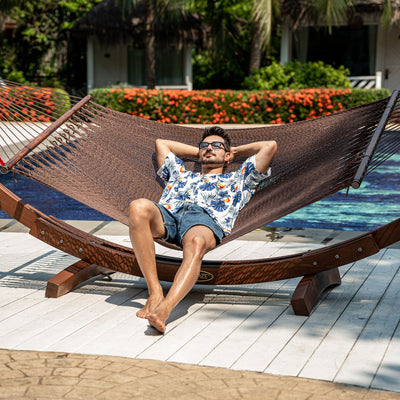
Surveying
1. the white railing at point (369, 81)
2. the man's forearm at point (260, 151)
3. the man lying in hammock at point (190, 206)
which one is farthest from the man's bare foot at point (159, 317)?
the white railing at point (369, 81)

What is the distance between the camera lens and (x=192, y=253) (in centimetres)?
306

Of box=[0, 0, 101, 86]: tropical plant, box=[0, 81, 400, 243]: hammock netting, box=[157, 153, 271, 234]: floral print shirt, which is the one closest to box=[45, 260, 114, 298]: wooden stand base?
box=[0, 81, 400, 243]: hammock netting

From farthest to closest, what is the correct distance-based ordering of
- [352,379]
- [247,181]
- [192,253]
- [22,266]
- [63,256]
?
[63,256], [22,266], [247,181], [192,253], [352,379]

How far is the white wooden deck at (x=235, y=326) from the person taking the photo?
2.55 m

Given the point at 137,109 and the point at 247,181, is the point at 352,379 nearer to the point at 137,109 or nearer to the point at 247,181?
the point at 247,181

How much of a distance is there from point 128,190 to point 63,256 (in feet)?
2.90

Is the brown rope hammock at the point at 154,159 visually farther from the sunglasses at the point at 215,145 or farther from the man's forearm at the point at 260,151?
the sunglasses at the point at 215,145

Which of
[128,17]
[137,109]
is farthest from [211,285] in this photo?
[128,17]

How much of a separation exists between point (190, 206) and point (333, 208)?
14.3 feet

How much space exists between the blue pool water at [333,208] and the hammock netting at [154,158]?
9.73ft

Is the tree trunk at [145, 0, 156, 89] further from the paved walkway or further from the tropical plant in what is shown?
the paved walkway

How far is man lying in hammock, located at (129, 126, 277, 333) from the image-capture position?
3021 millimetres

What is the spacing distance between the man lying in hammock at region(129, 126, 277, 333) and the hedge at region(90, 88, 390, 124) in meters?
9.31

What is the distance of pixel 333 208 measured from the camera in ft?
24.9
